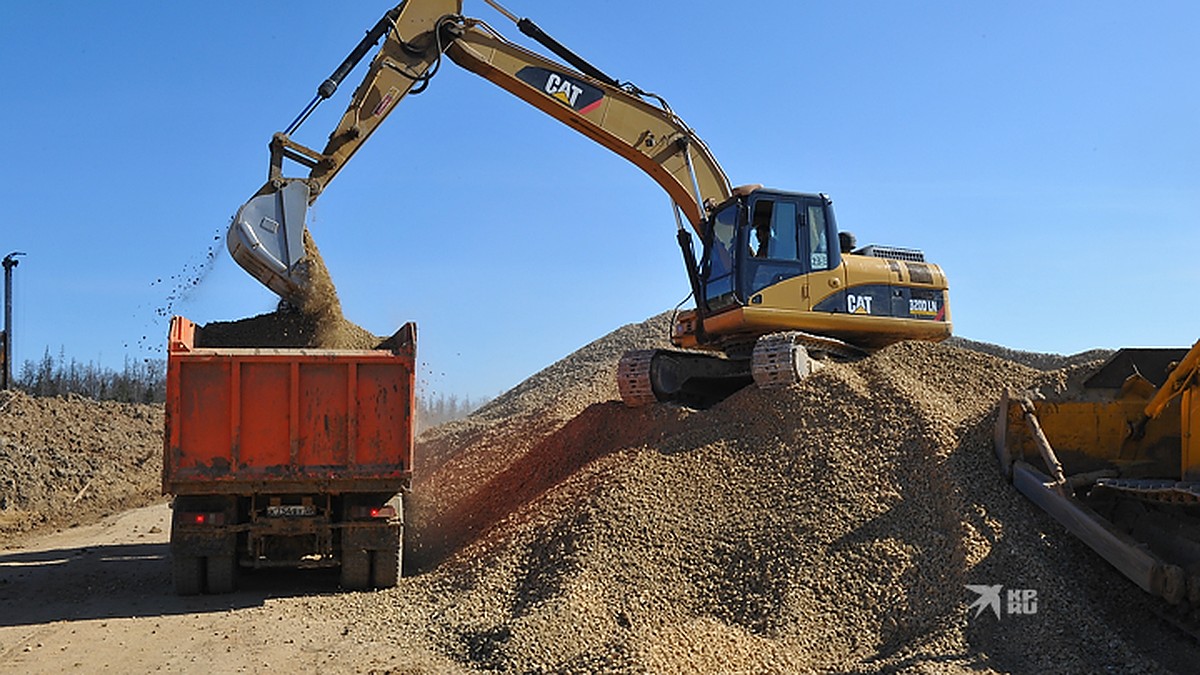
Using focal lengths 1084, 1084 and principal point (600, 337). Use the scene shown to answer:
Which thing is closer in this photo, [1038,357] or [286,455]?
[286,455]

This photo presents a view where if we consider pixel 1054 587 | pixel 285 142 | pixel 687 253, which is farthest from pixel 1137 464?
pixel 285 142

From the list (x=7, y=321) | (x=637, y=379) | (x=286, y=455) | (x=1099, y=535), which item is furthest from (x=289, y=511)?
(x=7, y=321)

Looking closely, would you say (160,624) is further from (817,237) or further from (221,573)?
(817,237)

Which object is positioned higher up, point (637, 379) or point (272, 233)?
point (272, 233)

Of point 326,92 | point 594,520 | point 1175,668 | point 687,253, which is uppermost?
point 326,92

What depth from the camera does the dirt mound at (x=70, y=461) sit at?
63.3ft

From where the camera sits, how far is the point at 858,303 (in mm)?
13703

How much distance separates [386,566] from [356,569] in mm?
281

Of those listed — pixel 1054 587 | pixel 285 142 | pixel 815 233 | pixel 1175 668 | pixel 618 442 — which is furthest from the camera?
pixel 815 233

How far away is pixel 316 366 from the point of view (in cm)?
1013

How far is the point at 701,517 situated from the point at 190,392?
478 cm

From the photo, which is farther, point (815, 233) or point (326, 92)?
point (815, 233)

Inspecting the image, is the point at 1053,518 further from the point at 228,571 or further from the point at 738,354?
the point at 228,571

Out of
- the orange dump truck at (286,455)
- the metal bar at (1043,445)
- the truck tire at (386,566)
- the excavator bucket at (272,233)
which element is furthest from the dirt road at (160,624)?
the metal bar at (1043,445)
